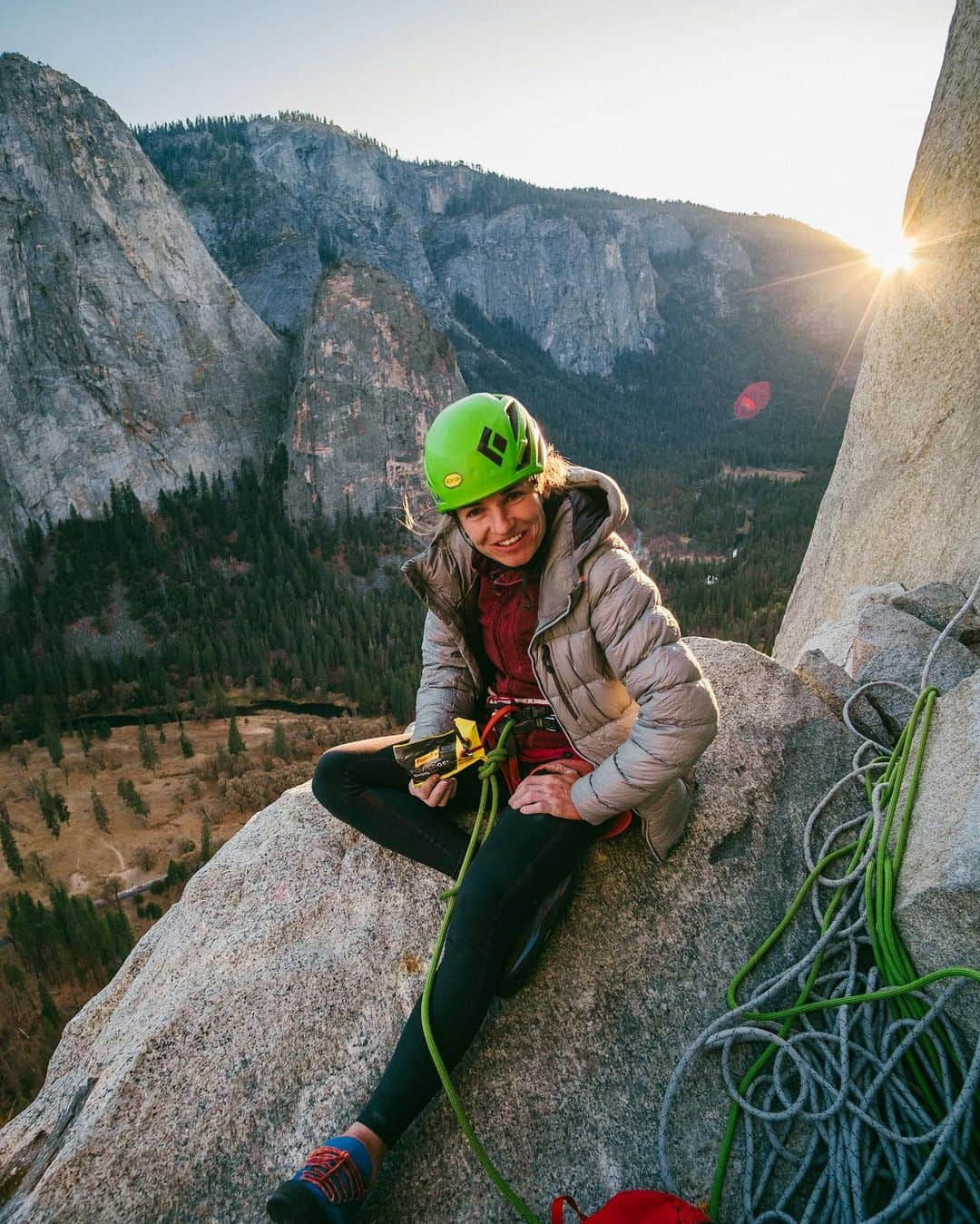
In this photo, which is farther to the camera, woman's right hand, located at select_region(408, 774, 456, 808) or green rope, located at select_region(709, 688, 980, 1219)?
woman's right hand, located at select_region(408, 774, 456, 808)

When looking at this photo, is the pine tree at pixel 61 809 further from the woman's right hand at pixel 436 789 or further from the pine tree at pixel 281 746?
the woman's right hand at pixel 436 789

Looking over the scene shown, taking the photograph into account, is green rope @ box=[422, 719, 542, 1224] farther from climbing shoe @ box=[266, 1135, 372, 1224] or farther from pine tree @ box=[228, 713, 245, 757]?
pine tree @ box=[228, 713, 245, 757]

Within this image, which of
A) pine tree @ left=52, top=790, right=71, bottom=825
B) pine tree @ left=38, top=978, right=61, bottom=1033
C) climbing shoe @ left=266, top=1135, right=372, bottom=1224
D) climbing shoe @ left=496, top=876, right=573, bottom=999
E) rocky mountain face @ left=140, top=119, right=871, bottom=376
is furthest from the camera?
rocky mountain face @ left=140, top=119, right=871, bottom=376

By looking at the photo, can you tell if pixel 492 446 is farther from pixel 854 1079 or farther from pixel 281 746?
pixel 281 746

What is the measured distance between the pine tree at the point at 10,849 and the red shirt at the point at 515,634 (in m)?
16.5

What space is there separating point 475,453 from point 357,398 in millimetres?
43907

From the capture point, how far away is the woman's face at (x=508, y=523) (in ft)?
7.77

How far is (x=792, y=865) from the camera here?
2.94 metres

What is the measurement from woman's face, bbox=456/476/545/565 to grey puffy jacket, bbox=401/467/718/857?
9cm

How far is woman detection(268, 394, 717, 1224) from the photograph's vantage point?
6.86 feet

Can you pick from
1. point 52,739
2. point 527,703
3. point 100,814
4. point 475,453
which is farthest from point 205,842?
point 475,453

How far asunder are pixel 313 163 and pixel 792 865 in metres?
108

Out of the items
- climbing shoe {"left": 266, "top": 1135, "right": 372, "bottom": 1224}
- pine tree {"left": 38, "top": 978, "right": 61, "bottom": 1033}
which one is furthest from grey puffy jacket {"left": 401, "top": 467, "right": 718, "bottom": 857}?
→ pine tree {"left": 38, "top": 978, "right": 61, "bottom": 1033}

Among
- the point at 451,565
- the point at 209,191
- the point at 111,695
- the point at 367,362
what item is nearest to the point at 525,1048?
the point at 451,565
